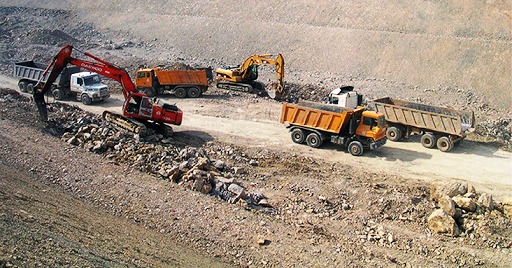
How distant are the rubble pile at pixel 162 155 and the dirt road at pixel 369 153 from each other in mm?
2330

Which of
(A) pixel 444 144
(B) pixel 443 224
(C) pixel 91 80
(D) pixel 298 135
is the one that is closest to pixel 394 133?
(A) pixel 444 144

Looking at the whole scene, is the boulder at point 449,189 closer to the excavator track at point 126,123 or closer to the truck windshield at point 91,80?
the excavator track at point 126,123

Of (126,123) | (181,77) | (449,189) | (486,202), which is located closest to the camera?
(486,202)

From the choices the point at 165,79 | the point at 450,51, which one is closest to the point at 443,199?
the point at 165,79

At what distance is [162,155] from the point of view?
18.0m

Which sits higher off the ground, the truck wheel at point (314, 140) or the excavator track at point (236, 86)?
the excavator track at point (236, 86)

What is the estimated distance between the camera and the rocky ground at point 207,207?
11453 millimetres

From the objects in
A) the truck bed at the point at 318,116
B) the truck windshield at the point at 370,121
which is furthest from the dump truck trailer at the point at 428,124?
the truck bed at the point at 318,116

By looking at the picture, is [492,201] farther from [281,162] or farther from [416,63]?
[416,63]

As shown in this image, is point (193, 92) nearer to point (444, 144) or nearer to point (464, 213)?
point (444, 144)

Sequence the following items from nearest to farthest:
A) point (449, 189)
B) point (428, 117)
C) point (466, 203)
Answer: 1. point (466, 203)
2. point (449, 189)
3. point (428, 117)

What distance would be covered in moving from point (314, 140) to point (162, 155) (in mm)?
6714

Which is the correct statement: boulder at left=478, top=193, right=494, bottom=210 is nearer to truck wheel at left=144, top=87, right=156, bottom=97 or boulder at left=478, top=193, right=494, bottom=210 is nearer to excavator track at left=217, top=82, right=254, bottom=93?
excavator track at left=217, top=82, right=254, bottom=93

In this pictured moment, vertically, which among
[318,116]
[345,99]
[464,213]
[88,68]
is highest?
[88,68]
